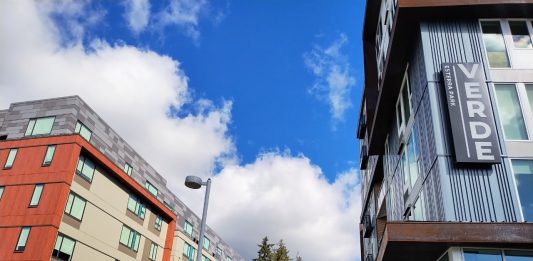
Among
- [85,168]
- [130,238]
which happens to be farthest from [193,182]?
[130,238]

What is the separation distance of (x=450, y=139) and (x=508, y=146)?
72.1 inches

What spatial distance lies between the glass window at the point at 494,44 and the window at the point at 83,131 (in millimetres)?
28956

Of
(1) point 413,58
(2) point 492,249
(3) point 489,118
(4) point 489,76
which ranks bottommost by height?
(2) point 492,249

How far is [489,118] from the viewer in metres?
16.1

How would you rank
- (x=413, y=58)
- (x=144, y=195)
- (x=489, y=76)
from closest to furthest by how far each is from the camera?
1. (x=489, y=76)
2. (x=413, y=58)
3. (x=144, y=195)

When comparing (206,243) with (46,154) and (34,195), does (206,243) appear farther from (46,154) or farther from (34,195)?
(34,195)

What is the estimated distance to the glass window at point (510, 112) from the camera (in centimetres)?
1605

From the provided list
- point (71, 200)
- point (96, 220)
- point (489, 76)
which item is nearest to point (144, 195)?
point (96, 220)

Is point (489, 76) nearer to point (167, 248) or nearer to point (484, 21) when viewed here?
point (484, 21)

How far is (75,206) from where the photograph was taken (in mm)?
34719

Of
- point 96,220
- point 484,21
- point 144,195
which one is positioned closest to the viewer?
point 484,21

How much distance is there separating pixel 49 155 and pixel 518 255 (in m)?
31.1

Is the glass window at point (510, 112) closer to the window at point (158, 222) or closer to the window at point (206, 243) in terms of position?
the window at point (158, 222)

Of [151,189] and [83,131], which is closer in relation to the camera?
[83,131]
